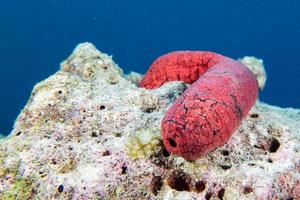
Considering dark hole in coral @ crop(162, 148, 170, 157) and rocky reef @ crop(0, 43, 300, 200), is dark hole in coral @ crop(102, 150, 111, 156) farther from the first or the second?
dark hole in coral @ crop(162, 148, 170, 157)

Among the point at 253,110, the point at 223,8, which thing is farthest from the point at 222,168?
the point at 223,8

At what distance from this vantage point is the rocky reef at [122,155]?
2.76 m

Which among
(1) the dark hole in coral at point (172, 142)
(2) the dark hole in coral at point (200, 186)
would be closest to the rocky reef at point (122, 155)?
(2) the dark hole in coral at point (200, 186)

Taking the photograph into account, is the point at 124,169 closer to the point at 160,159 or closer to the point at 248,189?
the point at 160,159

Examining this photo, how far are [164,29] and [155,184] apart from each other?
114 metres

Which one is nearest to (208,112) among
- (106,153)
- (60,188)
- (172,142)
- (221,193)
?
(172,142)

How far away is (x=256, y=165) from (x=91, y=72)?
2.02m

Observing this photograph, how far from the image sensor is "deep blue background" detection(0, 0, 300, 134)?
96.3 metres

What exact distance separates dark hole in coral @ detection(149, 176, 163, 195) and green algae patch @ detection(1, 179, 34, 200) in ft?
2.94

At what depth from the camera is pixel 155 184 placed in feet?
9.14

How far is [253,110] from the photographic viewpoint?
12.0ft

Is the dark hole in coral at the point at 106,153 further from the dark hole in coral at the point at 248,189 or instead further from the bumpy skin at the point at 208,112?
the dark hole in coral at the point at 248,189

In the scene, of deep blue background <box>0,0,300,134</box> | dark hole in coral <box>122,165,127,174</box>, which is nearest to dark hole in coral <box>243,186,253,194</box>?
dark hole in coral <box>122,165,127,174</box>

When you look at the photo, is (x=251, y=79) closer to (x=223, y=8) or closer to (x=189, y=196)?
(x=189, y=196)
